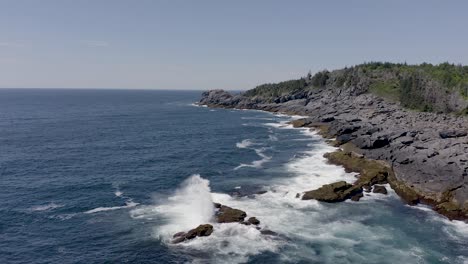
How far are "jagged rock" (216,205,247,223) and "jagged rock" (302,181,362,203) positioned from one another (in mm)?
16174

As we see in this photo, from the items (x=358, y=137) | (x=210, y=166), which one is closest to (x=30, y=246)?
(x=210, y=166)

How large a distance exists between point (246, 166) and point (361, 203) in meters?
35.5

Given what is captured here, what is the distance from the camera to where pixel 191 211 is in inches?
2662

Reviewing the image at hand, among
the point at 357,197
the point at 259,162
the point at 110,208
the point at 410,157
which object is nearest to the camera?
the point at 110,208

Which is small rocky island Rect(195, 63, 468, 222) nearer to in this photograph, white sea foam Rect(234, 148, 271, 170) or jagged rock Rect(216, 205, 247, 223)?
jagged rock Rect(216, 205, 247, 223)

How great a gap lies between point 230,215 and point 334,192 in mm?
23794

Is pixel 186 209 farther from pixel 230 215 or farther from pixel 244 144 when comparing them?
pixel 244 144

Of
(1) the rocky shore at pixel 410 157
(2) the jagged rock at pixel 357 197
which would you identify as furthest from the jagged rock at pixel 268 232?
(2) the jagged rock at pixel 357 197

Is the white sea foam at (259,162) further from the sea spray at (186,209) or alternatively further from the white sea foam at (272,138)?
the white sea foam at (272,138)

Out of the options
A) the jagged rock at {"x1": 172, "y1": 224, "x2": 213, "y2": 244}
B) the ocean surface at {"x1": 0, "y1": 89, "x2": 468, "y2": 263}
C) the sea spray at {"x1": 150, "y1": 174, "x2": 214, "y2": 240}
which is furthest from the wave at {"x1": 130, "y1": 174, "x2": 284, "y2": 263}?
the jagged rock at {"x1": 172, "y1": 224, "x2": 213, "y2": 244}

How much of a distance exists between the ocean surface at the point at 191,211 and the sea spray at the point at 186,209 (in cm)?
20

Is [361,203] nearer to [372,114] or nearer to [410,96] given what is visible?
[372,114]

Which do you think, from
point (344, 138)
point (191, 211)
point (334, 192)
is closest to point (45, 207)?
point (191, 211)

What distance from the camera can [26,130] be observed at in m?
157
